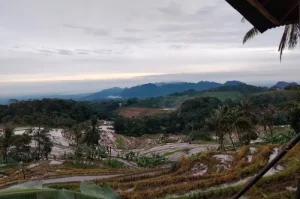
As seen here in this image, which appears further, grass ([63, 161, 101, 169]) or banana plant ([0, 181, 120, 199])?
grass ([63, 161, 101, 169])

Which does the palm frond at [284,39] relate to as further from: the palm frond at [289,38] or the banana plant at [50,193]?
the banana plant at [50,193]

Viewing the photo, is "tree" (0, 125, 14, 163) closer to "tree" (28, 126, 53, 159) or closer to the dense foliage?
"tree" (28, 126, 53, 159)

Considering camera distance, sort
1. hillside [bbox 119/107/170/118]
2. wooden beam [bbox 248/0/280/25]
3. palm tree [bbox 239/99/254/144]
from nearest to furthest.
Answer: wooden beam [bbox 248/0/280/25], palm tree [bbox 239/99/254/144], hillside [bbox 119/107/170/118]

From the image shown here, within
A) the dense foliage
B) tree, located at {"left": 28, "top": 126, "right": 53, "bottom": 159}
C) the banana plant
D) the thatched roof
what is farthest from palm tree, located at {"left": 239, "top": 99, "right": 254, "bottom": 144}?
the dense foliage

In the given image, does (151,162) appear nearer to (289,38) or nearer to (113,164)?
(113,164)

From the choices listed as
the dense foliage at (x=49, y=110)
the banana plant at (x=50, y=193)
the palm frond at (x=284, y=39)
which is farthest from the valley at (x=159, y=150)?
the palm frond at (x=284, y=39)

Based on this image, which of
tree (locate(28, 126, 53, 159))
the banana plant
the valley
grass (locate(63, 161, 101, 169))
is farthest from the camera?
tree (locate(28, 126, 53, 159))
